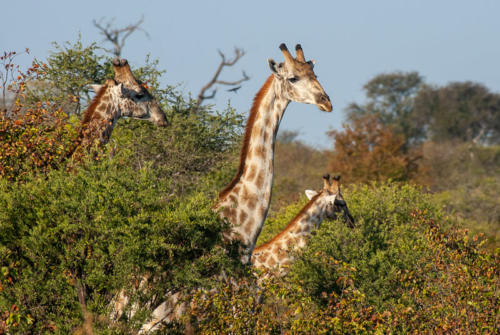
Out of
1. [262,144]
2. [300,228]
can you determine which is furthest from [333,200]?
[262,144]

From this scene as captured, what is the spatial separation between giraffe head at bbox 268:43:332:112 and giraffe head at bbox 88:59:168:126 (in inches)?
108

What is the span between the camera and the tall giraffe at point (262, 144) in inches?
363

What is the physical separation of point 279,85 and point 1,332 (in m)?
4.80

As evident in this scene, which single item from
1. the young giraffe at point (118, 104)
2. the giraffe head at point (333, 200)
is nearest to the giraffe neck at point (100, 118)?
the young giraffe at point (118, 104)

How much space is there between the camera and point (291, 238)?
11.3 m

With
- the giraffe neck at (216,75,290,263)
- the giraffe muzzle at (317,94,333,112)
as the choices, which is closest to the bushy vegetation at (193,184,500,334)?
the giraffe neck at (216,75,290,263)

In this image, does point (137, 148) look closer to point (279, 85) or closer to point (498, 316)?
point (279, 85)

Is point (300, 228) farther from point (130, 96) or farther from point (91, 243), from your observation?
point (91, 243)

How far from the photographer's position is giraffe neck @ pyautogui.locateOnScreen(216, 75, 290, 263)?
9.20 meters

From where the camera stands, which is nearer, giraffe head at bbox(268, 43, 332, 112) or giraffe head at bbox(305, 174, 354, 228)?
giraffe head at bbox(268, 43, 332, 112)

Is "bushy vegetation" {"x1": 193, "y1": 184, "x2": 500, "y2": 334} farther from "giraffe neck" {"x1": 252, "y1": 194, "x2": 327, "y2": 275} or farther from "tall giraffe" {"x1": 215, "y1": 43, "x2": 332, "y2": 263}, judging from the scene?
"tall giraffe" {"x1": 215, "y1": 43, "x2": 332, "y2": 263}

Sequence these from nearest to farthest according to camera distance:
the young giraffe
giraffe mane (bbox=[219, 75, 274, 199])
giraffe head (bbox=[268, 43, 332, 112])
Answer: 1. giraffe mane (bbox=[219, 75, 274, 199])
2. giraffe head (bbox=[268, 43, 332, 112])
3. the young giraffe

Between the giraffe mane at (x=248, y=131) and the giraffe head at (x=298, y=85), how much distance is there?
208mm

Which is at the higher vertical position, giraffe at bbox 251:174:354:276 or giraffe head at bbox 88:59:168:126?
giraffe head at bbox 88:59:168:126
